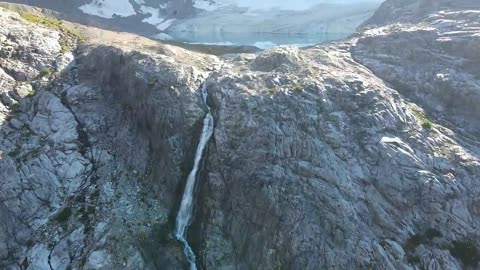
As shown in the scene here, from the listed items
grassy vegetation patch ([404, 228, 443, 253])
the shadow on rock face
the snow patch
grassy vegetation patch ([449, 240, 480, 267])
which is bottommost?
the shadow on rock face

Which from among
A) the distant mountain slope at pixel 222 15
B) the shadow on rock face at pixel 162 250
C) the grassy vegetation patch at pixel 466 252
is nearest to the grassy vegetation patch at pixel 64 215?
the shadow on rock face at pixel 162 250

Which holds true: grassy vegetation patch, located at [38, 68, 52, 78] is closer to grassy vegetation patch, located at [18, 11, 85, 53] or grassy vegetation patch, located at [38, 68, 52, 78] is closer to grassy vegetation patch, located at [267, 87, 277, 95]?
grassy vegetation patch, located at [18, 11, 85, 53]

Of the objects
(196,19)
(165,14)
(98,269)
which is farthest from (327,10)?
(98,269)

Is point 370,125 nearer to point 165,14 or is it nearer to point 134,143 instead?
point 134,143

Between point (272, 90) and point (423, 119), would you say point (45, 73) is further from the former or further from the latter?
point (423, 119)

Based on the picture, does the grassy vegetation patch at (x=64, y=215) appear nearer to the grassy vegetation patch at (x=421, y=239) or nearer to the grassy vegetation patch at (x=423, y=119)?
the grassy vegetation patch at (x=421, y=239)

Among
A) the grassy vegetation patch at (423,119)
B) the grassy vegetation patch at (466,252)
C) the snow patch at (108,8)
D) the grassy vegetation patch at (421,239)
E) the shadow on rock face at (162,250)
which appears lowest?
the shadow on rock face at (162,250)

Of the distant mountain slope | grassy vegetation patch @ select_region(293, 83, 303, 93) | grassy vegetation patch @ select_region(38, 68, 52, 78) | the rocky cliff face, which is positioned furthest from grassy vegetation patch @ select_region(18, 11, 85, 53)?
the distant mountain slope
